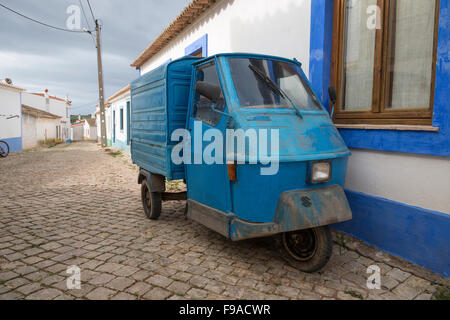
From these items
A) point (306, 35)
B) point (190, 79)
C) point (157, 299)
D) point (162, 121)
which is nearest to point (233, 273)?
point (157, 299)

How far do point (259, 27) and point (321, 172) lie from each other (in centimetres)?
419

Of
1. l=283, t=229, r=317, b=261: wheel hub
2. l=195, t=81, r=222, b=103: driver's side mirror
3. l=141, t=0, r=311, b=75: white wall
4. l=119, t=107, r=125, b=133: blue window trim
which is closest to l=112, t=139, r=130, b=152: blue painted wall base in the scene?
l=119, t=107, r=125, b=133: blue window trim

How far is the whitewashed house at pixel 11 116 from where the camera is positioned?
19391 millimetres

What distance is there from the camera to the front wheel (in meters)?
3.02

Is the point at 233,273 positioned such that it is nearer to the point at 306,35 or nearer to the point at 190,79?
the point at 190,79

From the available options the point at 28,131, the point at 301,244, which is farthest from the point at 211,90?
the point at 28,131

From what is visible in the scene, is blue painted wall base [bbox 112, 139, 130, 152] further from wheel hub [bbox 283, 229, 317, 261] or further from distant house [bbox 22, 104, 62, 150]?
wheel hub [bbox 283, 229, 317, 261]

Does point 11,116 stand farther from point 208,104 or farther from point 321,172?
point 321,172

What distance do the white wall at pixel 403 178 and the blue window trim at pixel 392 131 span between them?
11cm

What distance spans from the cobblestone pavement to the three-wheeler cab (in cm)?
37

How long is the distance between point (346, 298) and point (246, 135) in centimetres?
166

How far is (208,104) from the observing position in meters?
3.58

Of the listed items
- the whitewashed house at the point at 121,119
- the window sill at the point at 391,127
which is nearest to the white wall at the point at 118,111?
the whitewashed house at the point at 121,119

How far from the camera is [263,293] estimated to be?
9.21 feet
